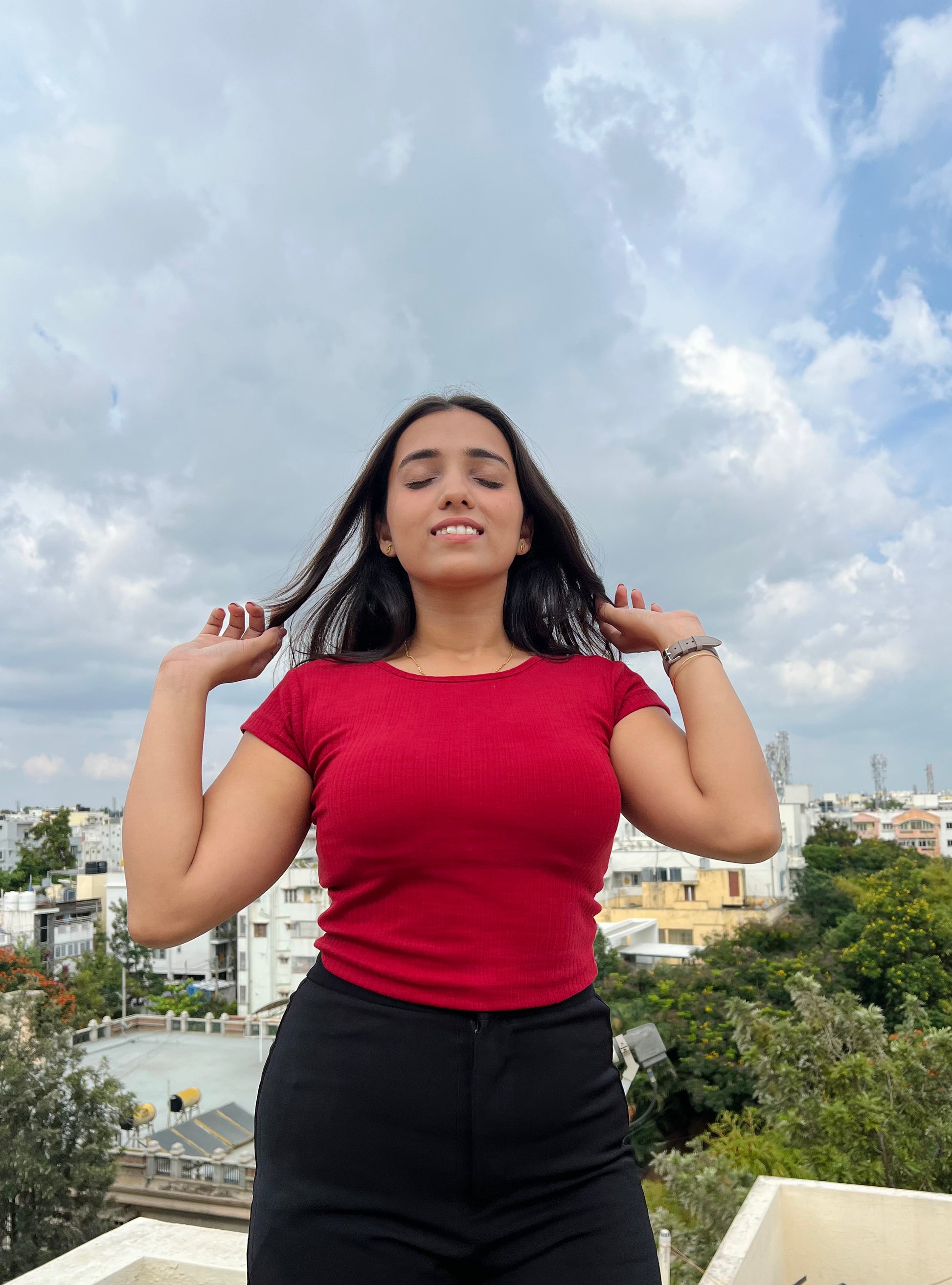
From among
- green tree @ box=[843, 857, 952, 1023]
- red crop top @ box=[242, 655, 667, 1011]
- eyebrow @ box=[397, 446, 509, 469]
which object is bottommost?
green tree @ box=[843, 857, 952, 1023]

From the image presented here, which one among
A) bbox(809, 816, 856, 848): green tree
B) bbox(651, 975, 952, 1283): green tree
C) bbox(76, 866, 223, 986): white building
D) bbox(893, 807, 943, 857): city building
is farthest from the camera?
bbox(893, 807, 943, 857): city building

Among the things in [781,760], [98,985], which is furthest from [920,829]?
[98,985]

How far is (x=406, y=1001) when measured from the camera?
1.16 metres

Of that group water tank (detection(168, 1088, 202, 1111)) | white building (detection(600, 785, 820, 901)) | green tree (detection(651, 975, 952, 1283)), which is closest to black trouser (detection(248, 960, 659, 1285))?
green tree (detection(651, 975, 952, 1283))

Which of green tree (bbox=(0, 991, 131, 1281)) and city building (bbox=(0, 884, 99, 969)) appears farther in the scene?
city building (bbox=(0, 884, 99, 969))

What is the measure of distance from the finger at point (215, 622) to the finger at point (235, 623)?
0.01m

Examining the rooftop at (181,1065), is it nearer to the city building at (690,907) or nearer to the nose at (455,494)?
the city building at (690,907)

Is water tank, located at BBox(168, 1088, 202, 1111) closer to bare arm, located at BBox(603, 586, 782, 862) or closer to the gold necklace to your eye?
the gold necklace

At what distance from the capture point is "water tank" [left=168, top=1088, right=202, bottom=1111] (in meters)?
20.4

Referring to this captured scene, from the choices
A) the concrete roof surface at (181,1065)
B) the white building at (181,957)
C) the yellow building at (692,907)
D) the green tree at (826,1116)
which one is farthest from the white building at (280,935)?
the green tree at (826,1116)

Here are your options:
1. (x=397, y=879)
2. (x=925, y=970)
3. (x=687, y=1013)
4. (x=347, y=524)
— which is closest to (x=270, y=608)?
(x=347, y=524)

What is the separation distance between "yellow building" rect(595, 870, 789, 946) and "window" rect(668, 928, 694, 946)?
0.05 ft

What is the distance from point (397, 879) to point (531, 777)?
0.20 metres

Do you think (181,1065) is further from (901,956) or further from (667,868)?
(901,956)
